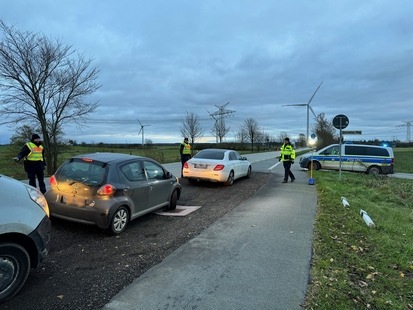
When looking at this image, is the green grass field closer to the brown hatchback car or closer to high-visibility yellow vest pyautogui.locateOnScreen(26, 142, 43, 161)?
the brown hatchback car

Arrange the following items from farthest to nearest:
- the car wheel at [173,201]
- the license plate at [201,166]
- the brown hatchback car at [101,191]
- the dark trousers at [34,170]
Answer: the license plate at [201,166]
the dark trousers at [34,170]
the car wheel at [173,201]
the brown hatchback car at [101,191]

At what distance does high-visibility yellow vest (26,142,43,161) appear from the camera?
826 centimetres

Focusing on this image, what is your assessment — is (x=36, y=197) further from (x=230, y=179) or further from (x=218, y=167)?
(x=230, y=179)

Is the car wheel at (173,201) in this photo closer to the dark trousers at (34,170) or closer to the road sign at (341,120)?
the dark trousers at (34,170)

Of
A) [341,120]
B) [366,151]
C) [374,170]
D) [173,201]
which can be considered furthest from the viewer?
[366,151]

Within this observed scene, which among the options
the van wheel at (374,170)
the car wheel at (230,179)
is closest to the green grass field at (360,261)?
the car wheel at (230,179)

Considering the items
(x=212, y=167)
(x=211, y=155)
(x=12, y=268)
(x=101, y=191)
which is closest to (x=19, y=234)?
(x=12, y=268)

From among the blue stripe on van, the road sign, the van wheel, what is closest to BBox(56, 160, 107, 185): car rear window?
the road sign

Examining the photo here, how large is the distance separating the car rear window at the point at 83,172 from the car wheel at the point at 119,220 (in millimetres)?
645

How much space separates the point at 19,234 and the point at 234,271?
258 cm

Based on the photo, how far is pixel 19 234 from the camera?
11.0 feet

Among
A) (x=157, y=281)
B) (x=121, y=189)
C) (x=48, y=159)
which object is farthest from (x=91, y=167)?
(x=48, y=159)

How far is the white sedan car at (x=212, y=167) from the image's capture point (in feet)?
39.0

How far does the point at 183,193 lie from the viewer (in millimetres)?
10445
